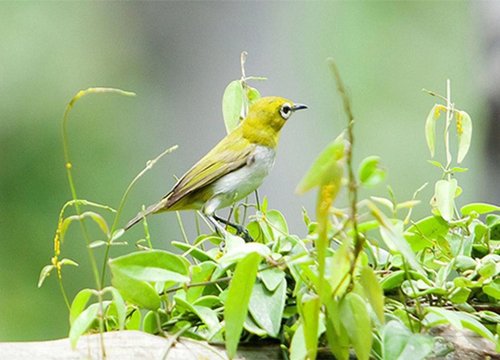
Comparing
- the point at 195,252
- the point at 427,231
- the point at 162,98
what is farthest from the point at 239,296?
the point at 162,98

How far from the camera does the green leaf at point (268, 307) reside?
2.41ft

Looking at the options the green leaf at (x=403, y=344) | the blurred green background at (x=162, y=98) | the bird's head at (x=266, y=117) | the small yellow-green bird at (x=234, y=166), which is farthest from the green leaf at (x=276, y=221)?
the blurred green background at (x=162, y=98)

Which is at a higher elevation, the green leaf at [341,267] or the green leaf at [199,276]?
the green leaf at [341,267]

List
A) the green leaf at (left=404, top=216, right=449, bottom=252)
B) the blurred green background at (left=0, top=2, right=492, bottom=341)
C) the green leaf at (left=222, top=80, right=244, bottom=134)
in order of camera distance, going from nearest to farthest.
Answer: the green leaf at (left=404, top=216, right=449, bottom=252) < the green leaf at (left=222, top=80, right=244, bottom=134) < the blurred green background at (left=0, top=2, right=492, bottom=341)

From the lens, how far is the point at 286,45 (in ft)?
14.5

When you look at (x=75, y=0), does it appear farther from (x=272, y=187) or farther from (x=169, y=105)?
(x=272, y=187)

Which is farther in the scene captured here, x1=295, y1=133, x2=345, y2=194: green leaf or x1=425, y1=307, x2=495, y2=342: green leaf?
x1=425, y1=307, x2=495, y2=342: green leaf

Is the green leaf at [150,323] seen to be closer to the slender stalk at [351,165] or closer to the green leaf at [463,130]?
the slender stalk at [351,165]

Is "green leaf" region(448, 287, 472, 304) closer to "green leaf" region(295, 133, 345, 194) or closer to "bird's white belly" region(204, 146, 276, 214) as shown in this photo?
"green leaf" region(295, 133, 345, 194)

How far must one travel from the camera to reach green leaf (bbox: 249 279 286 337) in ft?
2.41

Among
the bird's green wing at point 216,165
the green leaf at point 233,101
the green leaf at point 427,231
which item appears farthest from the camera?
the bird's green wing at point 216,165

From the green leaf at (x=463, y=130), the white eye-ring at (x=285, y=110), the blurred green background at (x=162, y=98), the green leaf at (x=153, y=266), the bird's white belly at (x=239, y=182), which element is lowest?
the blurred green background at (x=162, y=98)

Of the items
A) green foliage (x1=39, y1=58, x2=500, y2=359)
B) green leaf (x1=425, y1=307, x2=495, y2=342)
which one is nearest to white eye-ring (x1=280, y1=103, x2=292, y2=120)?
green foliage (x1=39, y1=58, x2=500, y2=359)

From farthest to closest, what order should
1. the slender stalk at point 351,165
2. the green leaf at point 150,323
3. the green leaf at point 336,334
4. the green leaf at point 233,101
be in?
1. the green leaf at point 233,101
2. the green leaf at point 150,323
3. the green leaf at point 336,334
4. the slender stalk at point 351,165
